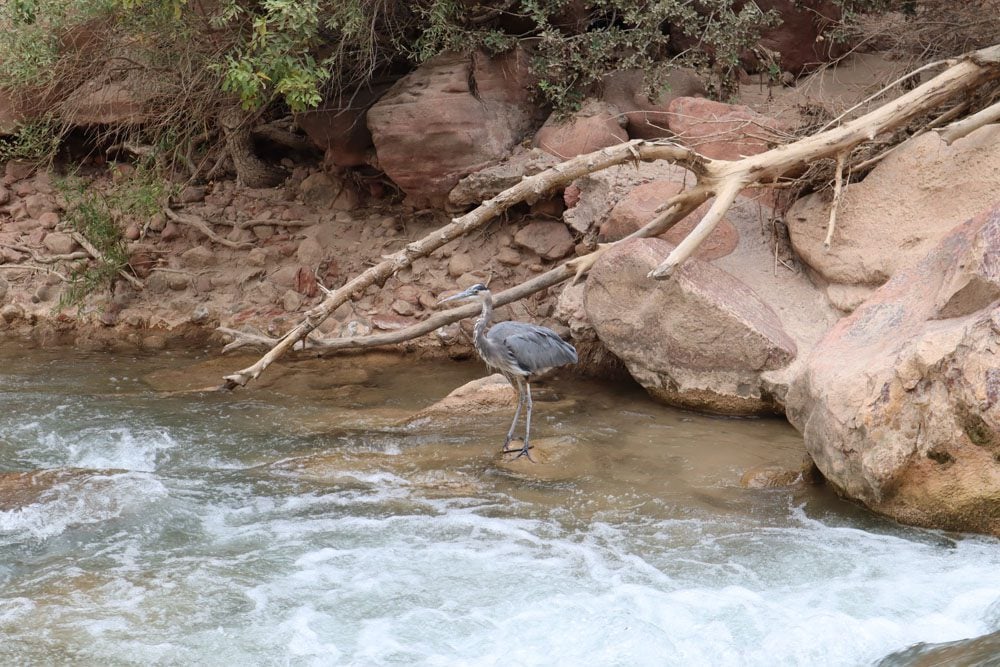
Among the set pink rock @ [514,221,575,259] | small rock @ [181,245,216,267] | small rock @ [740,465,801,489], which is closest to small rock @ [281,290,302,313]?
small rock @ [181,245,216,267]

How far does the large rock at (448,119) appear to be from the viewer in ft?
27.1

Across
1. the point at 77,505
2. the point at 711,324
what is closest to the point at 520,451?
the point at 711,324

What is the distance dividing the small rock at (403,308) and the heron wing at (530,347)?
2044mm

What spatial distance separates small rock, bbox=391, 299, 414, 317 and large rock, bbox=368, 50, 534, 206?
0.93 m

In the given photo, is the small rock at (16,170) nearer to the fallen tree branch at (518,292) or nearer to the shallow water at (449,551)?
the shallow water at (449,551)

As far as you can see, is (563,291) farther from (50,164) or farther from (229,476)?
(50,164)

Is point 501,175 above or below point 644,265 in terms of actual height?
above

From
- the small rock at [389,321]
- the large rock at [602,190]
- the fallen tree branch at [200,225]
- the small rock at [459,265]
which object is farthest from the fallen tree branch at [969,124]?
the fallen tree branch at [200,225]

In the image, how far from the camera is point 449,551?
4781 mm

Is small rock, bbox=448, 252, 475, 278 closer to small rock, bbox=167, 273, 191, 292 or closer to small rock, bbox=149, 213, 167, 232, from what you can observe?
small rock, bbox=167, 273, 191, 292

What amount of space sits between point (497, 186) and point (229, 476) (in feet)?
11.5

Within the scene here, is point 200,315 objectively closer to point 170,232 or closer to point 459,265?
point 170,232

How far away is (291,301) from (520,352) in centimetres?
318

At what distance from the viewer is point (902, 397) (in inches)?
186
